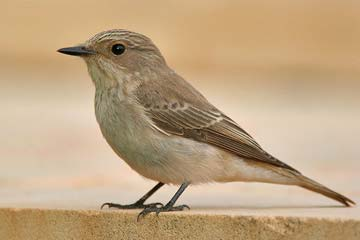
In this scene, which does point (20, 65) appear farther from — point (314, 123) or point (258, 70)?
point (314, 123)

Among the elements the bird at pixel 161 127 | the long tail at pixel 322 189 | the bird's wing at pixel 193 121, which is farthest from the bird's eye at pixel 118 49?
the long tail at pixel 322 189

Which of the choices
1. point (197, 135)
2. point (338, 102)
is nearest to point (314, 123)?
point (338, 102)

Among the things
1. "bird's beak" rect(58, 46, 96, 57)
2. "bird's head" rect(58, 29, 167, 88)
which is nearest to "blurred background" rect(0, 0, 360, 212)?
"bird's head" rect(58, 29, 167, 88)

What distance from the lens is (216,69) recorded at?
17.0 metres

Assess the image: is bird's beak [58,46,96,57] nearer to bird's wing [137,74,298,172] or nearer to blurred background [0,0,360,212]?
→ bird's wing [137,74,298,172]

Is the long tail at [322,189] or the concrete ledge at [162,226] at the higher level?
the long tail at [322,189]

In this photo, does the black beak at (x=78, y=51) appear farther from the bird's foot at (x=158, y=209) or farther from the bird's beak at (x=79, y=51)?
the bird's foot at (x=158, y=209)

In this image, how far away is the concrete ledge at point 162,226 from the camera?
665cm

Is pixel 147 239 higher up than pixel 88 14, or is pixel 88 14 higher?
pixel 88 14

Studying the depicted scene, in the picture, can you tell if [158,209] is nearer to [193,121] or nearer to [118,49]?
[193,121]

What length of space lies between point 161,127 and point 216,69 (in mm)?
9334

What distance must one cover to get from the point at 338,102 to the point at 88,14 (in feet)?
11.4

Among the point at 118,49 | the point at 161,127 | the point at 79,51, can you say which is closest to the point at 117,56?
the point at 118,49

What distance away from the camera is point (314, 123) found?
1430cm
